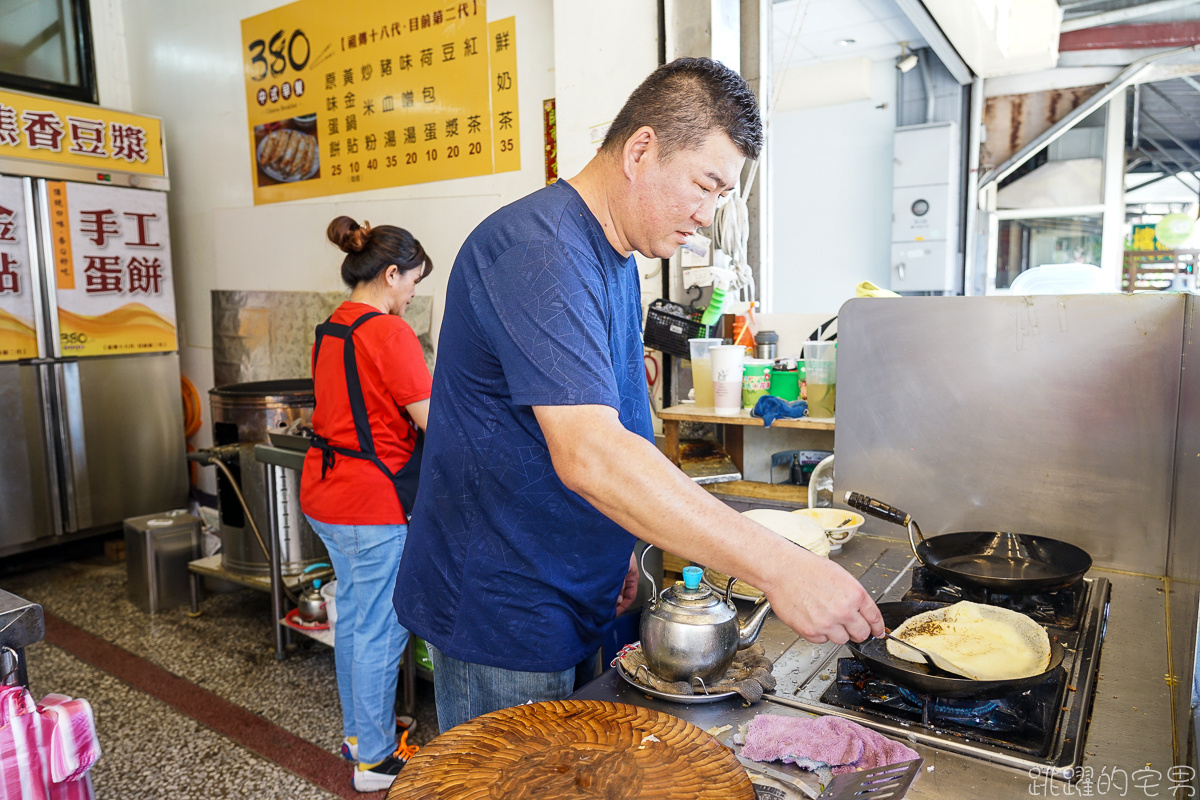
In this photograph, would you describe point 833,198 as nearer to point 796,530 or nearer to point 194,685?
point 796,530

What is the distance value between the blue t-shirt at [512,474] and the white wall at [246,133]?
187cm

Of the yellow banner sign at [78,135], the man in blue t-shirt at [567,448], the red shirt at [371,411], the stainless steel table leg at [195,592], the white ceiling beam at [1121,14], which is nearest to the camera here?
the man in blue t-shirt at [567,448]

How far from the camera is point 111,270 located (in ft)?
14.5

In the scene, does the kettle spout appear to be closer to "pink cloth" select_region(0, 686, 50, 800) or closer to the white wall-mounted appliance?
"pink cloth" select_region(0, 686, 50, 800)

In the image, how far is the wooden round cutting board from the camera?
764mm

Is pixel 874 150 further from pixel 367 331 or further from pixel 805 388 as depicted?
pixel 367 331

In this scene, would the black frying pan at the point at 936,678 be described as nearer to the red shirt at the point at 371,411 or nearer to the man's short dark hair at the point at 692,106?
the man's short dark hair at the point at 692,106

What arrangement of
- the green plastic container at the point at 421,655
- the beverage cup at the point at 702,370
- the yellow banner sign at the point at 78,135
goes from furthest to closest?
1. the yellow banner sign at the point at 78,135
2. the green plastic container at the point at 421,655
3. the beverage cup at the point at 702,370

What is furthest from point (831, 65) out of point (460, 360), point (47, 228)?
point (460, 360)

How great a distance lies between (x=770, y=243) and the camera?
10.1ft

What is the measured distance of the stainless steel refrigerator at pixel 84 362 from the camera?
4125 mm

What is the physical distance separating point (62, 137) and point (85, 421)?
1.56m

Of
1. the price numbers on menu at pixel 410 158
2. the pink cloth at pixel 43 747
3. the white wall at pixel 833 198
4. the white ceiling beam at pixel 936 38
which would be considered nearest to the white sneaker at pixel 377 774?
the pink cloth at pixel 43 747

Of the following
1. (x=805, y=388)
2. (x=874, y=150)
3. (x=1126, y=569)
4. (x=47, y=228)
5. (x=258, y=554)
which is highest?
(x=874, y=150)
